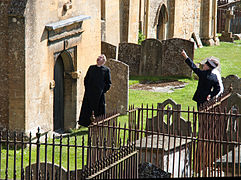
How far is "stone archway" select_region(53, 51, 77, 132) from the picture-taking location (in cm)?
1520

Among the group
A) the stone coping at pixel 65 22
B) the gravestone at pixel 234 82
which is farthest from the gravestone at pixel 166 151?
the gravestone at pixel 234 82

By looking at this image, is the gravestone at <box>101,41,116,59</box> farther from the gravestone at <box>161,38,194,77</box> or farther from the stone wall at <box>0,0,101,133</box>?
the stone wall at <box>0,0,101,133</box>

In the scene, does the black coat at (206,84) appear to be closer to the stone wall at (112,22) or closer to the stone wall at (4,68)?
the stone wall at (4,68)

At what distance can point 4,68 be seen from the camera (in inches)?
511

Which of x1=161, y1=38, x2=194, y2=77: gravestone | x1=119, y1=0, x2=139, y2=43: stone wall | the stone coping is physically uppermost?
x1=119, y1=0, x2=139, y2=43: stone wall

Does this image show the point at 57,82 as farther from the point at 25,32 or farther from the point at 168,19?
the point at 168,19

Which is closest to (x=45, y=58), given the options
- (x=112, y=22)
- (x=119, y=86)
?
(x=119, y=86)

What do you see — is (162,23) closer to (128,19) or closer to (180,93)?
(128,19)

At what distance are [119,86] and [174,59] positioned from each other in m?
6.18

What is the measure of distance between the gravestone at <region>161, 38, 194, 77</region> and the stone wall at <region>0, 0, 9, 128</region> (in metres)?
9.72

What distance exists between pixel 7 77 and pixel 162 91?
7955 mm

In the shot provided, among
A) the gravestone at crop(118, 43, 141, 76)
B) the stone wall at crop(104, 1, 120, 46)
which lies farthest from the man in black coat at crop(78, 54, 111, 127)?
the gravestone at crop(118, 43, 141, 76)

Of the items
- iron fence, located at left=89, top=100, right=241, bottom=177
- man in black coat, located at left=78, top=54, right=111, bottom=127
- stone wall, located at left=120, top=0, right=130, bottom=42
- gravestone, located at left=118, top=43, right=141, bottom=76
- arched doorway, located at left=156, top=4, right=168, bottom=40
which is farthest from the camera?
arched doorway, located at left=156, top=4, right=168, bottom=40

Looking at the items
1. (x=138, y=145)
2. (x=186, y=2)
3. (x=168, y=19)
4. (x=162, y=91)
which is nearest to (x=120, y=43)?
(x=162, y=91)
